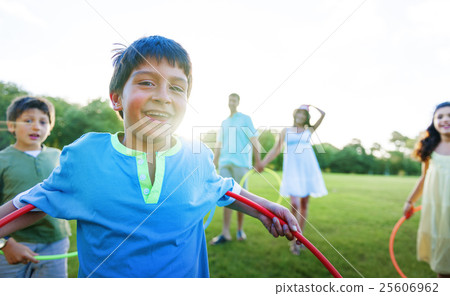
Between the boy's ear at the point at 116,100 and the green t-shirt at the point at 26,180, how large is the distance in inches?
44.7

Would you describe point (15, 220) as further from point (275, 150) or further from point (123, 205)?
point (275, 150)

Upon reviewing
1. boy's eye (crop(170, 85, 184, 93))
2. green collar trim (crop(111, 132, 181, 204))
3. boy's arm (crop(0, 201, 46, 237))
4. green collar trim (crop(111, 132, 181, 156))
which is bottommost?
boy's arm (crop(0, 201, 46, 237))

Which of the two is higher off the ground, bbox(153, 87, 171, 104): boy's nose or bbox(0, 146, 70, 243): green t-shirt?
bbox(153, 87, 171, 104): boy's nose

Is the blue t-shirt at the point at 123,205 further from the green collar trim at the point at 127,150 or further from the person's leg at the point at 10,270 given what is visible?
the person's leg at the point at 10,270

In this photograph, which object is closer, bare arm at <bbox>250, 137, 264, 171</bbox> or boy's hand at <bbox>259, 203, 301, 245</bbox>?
boy's hand at <bbox>259, 203, 301, 245</bbox>

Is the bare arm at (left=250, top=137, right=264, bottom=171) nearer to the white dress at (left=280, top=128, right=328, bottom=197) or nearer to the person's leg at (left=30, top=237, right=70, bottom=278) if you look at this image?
the white dress at (left=280, top=128, right=328, bottom=197)

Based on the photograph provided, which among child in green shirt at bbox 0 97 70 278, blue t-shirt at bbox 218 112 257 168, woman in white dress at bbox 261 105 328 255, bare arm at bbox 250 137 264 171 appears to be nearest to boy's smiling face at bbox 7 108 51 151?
child in green shirt at bbox 0 97 70 278

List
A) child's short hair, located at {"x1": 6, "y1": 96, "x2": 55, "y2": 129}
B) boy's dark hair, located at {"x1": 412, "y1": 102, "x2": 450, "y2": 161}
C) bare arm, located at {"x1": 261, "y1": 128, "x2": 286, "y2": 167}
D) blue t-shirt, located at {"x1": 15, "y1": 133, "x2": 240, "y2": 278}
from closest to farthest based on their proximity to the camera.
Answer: blue t-shirt, located at {"x1": 15, "y1": 133, "x2": 240, "y2": 278} → child's short hair, located at {"x1": 6, "y1": 96, "x2": 55, "y2": 129} → boy's dark hair, located at {"x1": 412, "y1": 102, "x2": 450, "y2": 161} → bare arm, located at {"x1": 261, "y1": 128, "x2": 286, "y2": 167}

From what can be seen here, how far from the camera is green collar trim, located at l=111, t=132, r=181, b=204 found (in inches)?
47.1

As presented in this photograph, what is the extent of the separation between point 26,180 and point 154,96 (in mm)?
1540

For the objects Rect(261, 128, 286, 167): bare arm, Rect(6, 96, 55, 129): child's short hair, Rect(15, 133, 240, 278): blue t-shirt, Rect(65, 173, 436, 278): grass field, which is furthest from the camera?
Rect(261, 128, 286, 167): bare arm

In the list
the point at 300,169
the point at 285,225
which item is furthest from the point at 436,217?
the point at 285,225
